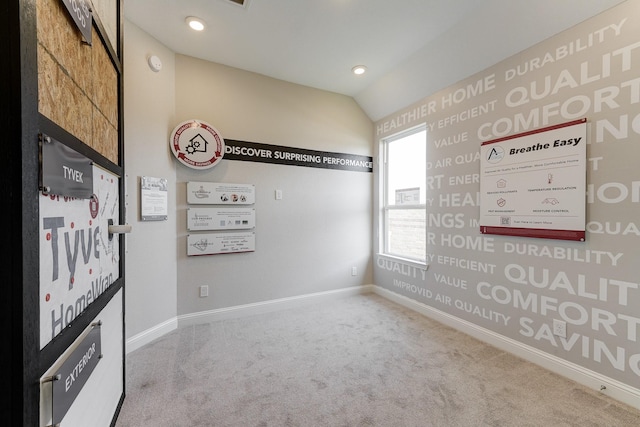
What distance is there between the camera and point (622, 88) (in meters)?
1.77

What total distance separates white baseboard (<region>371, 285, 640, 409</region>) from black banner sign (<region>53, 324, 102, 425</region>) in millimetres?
2992

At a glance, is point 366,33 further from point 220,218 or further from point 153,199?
point 153,199

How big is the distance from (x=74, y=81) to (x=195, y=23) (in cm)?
178

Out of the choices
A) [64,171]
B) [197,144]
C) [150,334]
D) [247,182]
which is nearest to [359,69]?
[247,182]

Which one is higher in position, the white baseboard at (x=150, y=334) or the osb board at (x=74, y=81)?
the osb board at (x=74, y=81)

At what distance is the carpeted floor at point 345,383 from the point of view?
64.5 inches

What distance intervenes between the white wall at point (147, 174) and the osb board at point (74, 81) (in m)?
0.97

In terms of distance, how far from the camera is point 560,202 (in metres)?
2.06

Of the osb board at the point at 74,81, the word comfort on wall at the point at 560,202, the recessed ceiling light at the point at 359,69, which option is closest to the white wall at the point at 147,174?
the osb board at the point at 74,81

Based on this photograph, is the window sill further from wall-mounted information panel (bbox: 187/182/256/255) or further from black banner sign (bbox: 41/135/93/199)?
black banner sign (bbox: 41/135/93/199)

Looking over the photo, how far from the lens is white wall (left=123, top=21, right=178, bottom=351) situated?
240 centimetres

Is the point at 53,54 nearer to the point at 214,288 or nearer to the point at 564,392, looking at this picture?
the point at 214,288

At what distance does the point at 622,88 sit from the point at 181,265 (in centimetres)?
397

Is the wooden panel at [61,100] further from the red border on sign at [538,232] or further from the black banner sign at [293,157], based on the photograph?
the red border on sign at [538,232]
